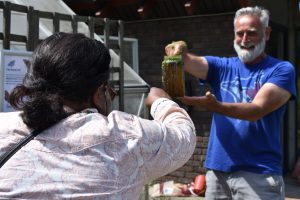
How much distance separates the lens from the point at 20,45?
3096 millimetres

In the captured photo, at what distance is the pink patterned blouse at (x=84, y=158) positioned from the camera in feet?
4.56

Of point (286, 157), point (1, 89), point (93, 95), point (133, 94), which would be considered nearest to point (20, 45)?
point (1, 89)

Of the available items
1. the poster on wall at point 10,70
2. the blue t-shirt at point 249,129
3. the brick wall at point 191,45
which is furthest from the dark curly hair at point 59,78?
the brick wall at point 191,45

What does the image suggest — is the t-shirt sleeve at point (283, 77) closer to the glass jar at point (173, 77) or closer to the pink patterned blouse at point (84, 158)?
the glass jar at point (173, 77)

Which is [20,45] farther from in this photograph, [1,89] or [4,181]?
[4,181]

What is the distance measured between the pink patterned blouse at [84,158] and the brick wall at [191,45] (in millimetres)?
4755

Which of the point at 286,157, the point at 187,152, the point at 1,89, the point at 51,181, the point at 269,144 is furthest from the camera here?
the point at 286,157

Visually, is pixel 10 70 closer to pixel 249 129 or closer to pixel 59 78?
pixel 59 78

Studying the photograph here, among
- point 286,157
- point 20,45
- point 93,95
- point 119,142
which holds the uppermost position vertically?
point 20,45

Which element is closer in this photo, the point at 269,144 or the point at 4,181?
the point at 4,181

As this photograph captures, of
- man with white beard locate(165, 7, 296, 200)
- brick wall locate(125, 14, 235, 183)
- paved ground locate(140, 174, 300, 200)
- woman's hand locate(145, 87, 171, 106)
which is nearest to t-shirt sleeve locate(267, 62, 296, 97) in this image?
man with white beard locate(165, 7, 296, 200)

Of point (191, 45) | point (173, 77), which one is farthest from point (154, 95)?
point (191, 45)

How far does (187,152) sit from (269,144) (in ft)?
4.83

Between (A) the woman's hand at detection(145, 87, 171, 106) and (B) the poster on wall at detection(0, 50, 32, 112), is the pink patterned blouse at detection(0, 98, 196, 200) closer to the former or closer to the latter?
(A) the woman's hand at detection(145, 87, 171, 106)
